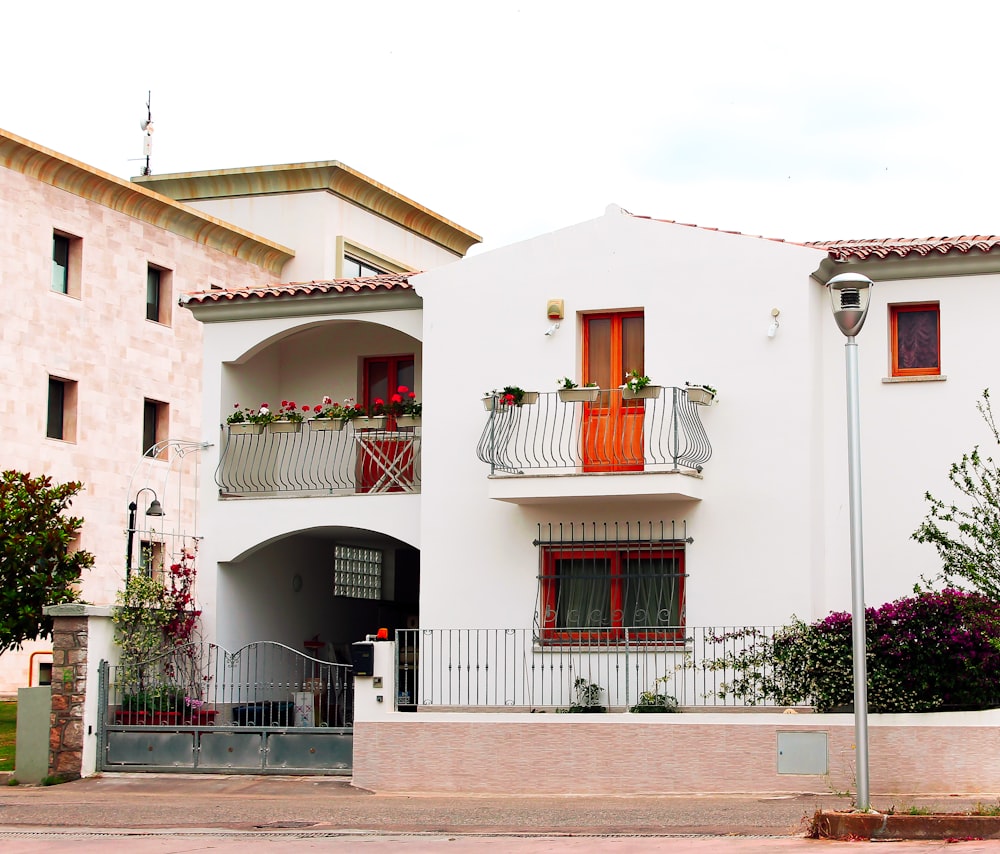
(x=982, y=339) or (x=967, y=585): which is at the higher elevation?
(x=982, y=339)

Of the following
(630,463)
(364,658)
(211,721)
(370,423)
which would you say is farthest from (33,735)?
(630,463)

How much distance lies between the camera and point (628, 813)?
15.6m

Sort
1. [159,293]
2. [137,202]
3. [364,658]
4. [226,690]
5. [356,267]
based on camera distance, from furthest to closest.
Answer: [356,267], [159,293], [137,202], [226,690], [364,658]

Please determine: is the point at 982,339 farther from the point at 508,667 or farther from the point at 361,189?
the point at 361,189

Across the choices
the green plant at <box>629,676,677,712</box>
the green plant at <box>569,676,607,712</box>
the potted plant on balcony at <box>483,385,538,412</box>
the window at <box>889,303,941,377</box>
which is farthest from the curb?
the potted plant on balcony at <box>483,385,538,412</box>

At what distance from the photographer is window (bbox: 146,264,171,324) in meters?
37.7

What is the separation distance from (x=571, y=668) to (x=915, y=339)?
19.0 ft

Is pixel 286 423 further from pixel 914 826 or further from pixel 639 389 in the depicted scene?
pixel 914 826

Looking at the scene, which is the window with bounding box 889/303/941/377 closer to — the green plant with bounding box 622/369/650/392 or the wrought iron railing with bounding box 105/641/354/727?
the green plant with bounding box 622/369/650/392

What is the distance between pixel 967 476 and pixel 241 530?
9.63m

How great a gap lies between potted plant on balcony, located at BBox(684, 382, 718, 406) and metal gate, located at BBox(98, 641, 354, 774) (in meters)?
5.18

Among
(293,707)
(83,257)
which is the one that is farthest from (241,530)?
(83,257)

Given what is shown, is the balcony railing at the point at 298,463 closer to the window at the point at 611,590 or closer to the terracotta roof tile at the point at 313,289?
the terracotta roof tile at the point at 313,289

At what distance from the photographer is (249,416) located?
22125 mm
